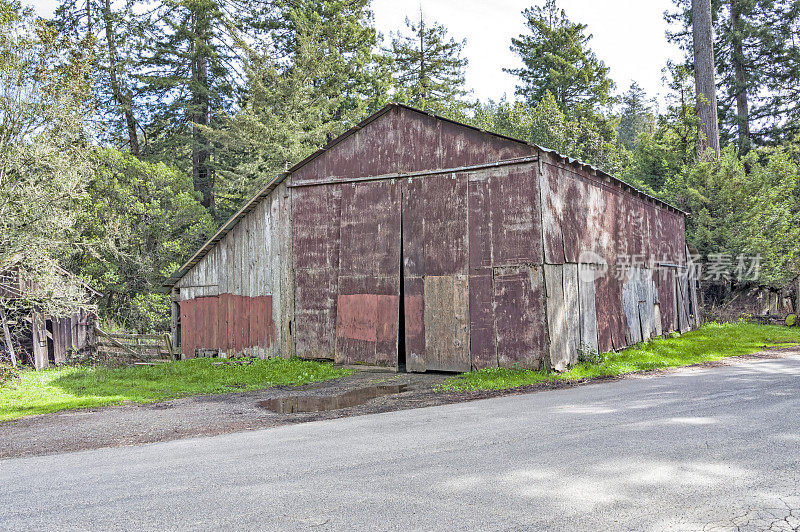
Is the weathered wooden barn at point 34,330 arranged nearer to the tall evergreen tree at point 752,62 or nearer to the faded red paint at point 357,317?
the faded red paint at point 357,317

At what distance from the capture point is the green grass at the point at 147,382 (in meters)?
11.3

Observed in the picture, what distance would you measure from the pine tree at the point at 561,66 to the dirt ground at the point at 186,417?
1179 inches

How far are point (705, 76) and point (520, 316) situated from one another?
19202mm

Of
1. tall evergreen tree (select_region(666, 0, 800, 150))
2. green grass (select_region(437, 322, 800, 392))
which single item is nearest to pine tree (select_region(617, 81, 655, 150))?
tall evergreen tree (select_region(666, 0, 800, 150))

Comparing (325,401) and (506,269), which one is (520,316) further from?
(325,401)

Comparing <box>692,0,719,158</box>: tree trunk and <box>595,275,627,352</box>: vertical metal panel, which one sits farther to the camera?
<box>692,0,719,158</box>: tree trunk

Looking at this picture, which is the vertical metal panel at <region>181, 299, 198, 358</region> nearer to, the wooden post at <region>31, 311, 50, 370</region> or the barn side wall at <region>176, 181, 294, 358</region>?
the barn side wall at <region>176, 181, 294, 358</region>

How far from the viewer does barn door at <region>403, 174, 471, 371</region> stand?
42.5 ft

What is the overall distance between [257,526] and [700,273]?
23916 mm

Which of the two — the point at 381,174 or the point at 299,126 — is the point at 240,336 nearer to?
the point at 381,174

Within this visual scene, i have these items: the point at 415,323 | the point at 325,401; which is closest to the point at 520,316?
the point at 415,323

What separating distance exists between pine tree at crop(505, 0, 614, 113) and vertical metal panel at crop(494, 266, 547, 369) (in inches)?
1083

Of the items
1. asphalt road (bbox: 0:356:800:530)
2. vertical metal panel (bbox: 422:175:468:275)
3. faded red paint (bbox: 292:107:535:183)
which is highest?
faded red paint (bbox: 292:107:535:183)

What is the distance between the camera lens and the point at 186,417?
9.09 metres
